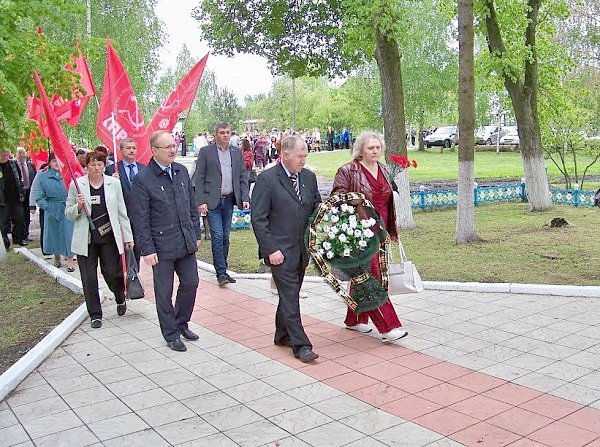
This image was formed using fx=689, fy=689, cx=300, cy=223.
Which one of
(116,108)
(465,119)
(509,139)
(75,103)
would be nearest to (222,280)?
(116,108)

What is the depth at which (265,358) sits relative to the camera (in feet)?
19.4

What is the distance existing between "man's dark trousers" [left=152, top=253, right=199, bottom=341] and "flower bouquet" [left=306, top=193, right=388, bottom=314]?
1.20 meters

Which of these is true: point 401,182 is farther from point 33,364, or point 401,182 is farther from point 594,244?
point 33,364

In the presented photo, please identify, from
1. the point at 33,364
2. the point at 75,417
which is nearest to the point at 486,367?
the point at 75,417

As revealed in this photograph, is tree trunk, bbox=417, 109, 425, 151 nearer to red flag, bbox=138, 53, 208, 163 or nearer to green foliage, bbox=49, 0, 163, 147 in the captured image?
green foliage, bbox=49, 0, 163, 147

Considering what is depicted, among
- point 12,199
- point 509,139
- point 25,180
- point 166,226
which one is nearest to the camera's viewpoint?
point 166,226

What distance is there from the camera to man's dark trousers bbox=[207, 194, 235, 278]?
8633mm

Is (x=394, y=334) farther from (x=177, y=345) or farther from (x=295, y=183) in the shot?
(x=177, y=345)

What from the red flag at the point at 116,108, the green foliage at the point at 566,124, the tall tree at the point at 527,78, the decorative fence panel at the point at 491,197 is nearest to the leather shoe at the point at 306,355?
the red flag at the point at 116,108

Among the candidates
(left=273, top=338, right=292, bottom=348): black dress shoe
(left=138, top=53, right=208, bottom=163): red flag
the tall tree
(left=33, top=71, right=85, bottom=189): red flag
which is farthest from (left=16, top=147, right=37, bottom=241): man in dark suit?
the tall tree

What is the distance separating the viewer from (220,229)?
28.5ft

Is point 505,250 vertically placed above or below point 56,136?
below

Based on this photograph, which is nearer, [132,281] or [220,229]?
[132,281]

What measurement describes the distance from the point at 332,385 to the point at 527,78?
1241 cm
